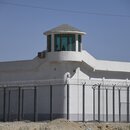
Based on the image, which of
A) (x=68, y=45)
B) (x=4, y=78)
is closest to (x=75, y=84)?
(x=68, y=45)

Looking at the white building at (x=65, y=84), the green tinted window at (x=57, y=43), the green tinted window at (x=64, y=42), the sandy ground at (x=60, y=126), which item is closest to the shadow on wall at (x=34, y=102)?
the white building at (x=65, y=84)

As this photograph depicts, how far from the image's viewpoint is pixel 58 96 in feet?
183

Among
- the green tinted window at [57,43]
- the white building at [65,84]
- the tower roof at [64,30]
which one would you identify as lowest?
the white building at [65,84]

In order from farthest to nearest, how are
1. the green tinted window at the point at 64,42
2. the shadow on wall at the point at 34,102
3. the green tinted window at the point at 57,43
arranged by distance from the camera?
the green tinted window at the point at 57,43
the green tinted window at the point at 64,42
the shadow on wall at the point at 34,102

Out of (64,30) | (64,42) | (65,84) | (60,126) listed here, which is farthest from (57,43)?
(60,126)

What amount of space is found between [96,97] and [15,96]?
8.46 m

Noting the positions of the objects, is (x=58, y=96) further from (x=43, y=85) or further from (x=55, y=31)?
(x=55, y=31)

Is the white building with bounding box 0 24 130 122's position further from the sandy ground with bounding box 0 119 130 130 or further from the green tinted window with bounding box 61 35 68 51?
the sandy ground with bounding box 0 119 130 130

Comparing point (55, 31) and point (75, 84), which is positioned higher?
point (55, 31)

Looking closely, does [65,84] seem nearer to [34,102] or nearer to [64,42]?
[34,102]

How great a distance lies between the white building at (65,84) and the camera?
5519 cm

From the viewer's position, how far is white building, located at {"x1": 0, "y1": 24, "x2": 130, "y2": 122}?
5519 centimetres

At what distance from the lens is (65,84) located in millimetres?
54531

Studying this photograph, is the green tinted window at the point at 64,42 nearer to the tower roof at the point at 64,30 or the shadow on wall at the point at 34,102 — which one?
the tower roof at the point at 64,30
